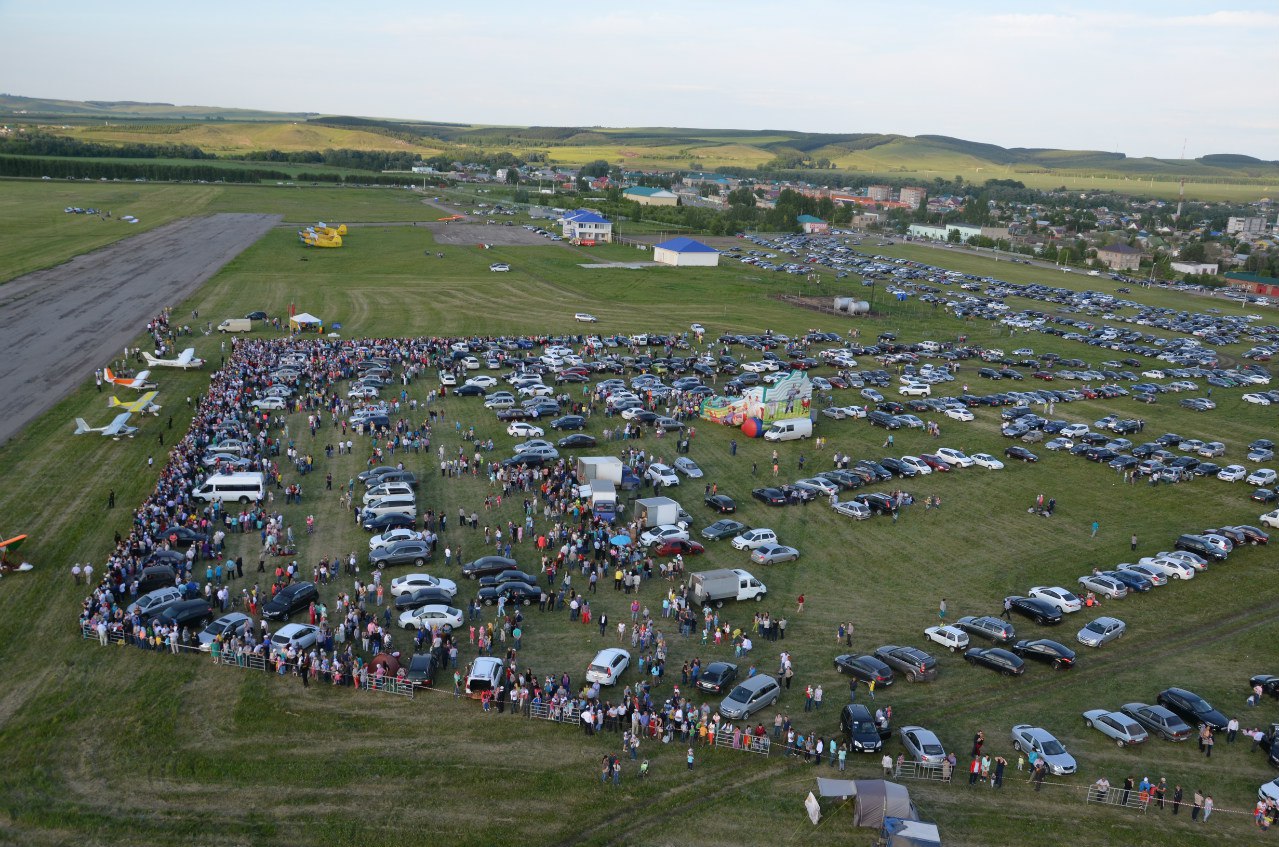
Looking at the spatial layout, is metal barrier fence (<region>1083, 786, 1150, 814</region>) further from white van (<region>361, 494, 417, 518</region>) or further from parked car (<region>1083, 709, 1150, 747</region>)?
white van (<region>361, 494, 417, 518</region>)

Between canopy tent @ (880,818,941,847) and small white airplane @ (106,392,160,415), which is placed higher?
small white airplane @ (106,392,160,415)

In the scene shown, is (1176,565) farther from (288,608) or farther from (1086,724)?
(288,608)

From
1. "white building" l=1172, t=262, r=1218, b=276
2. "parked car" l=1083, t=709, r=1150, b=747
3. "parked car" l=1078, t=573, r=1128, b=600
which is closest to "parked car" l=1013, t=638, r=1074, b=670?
"parked car" l=1083, t=709, r=1150, b=747

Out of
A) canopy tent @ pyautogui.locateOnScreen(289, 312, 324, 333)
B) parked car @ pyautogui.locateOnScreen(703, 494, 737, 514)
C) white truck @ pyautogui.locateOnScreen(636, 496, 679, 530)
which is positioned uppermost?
canopy tent @ pyautogui.locateOnScreen(289, 312, 324, 333)

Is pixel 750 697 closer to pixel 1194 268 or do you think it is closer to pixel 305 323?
pixel 305 323

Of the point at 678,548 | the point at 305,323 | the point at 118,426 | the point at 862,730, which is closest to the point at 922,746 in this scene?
the point at 862,730

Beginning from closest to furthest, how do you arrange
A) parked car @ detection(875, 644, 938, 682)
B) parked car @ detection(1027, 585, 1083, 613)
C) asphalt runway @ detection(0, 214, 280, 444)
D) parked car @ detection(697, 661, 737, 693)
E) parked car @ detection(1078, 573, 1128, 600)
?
parked car @ detection(697, 661, 737, 693), parked car @ detection(875, 644, 938, 682), parked car @ detection(1027, 585, 1083, 613), parked car @ detection(1078, 573, 1128, 600), asphalt runway @ detection(0, 214, 280, 444)

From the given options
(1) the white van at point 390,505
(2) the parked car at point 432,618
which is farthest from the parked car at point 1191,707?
(1) the white van at point 390,505
